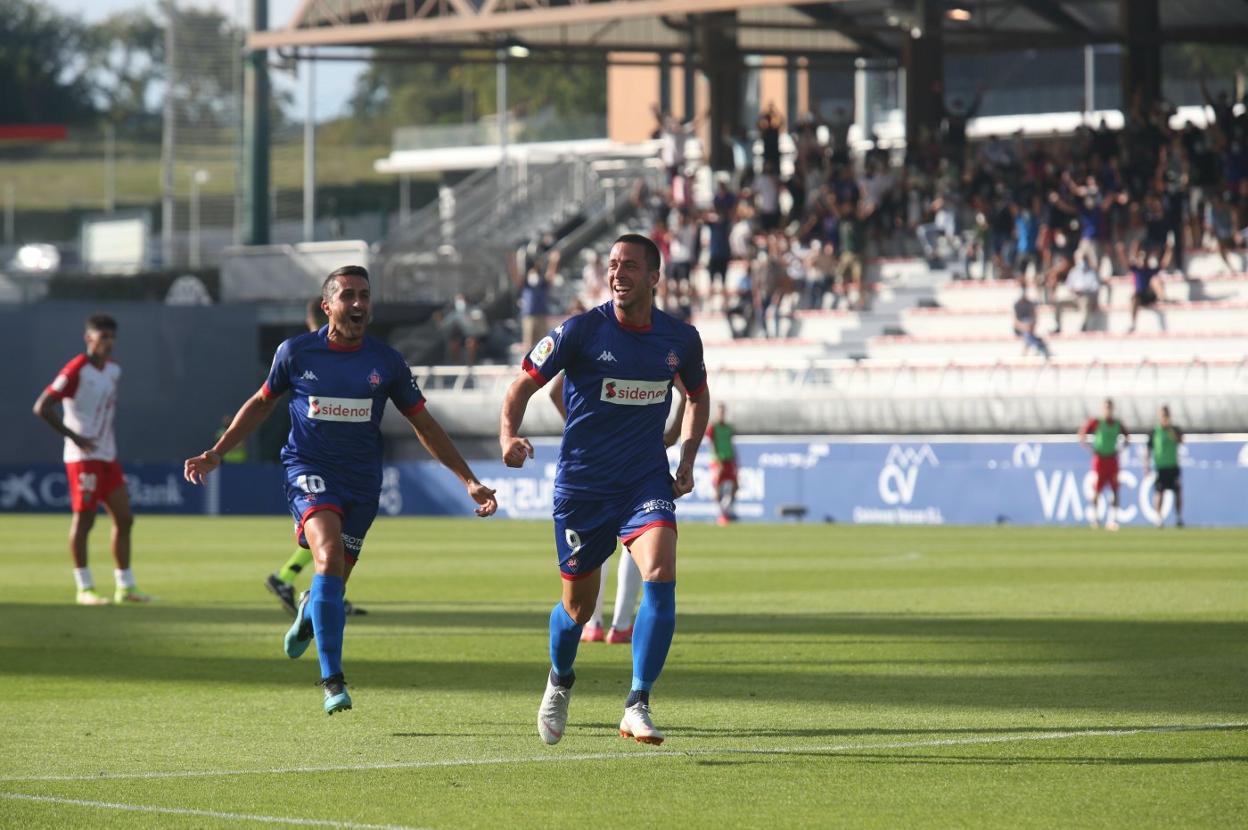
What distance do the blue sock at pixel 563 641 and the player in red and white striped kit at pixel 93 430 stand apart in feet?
28.3

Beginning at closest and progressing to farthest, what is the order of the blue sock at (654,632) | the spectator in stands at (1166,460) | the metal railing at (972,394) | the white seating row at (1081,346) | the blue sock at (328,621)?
the blue sock at (654,632), the blue sock at (328,621), the spectator in stands at (1166,460), the metal railing at (972,394), the white seating row at (1081,346)

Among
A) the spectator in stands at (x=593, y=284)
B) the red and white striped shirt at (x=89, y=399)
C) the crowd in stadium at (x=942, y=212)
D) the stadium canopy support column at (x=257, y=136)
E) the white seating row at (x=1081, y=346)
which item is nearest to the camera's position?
the red and white striped shirt at (x=89, y=399)

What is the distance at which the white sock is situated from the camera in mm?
13570

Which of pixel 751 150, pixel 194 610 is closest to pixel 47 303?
pixel 751 150

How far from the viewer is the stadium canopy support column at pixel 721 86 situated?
1921 inches

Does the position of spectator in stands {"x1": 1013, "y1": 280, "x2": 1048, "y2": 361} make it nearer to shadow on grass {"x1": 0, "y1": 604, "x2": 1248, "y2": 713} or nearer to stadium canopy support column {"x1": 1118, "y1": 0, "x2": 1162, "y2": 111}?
stadium canopy support column {"x1": 1118, "y1": 0, "x2": 1162, "y2": 111}

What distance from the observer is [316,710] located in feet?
35.6

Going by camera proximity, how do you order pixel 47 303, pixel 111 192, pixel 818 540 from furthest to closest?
pixel 111 192, pixel 47 303, pixel 818 540

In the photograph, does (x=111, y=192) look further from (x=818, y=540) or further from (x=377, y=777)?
(x=377, y=777)

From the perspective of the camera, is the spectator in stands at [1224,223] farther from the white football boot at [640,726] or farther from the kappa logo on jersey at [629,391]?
the white football boot at [640,726]

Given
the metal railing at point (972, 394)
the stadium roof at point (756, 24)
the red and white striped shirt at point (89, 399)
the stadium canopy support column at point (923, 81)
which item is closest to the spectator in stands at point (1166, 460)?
the metal railing at point (972, 394)

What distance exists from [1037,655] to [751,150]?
1356 inches

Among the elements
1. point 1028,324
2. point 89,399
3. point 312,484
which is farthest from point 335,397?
point 1028,324

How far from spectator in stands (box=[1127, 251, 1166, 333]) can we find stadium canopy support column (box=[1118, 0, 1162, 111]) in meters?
7.87
